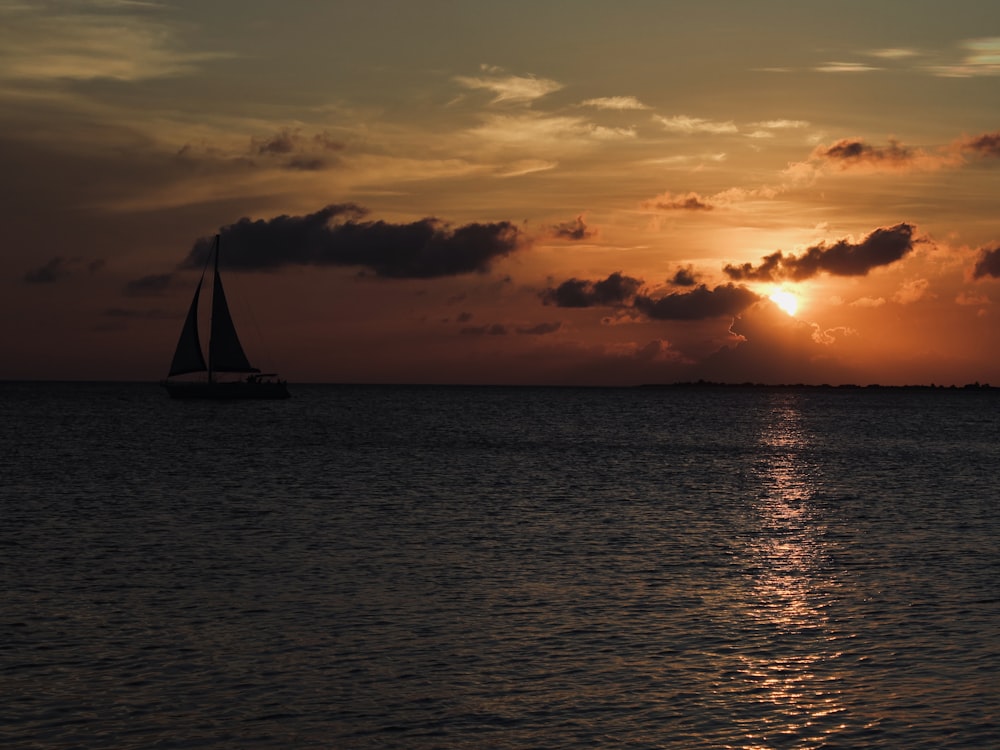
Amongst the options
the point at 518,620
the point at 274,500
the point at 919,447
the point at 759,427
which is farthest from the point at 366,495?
the point at 759,427

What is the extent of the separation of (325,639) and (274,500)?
102 feet

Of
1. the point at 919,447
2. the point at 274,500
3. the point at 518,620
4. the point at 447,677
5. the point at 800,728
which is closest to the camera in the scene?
the point at 800,728

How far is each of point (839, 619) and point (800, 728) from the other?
9.04 m

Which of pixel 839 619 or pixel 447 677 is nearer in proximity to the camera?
pixel 447 677

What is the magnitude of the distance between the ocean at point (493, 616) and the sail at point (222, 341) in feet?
339

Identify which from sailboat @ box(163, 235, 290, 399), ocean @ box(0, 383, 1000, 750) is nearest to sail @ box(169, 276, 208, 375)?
sailboat @ box(163, 235, 290, 399)

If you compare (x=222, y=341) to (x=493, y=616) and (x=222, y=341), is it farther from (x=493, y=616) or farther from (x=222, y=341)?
(x=493, y=616)

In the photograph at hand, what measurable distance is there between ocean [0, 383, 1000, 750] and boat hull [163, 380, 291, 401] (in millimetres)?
111776

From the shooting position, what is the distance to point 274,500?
54.1 metres

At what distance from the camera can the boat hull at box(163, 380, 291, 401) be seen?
173375 millimetres

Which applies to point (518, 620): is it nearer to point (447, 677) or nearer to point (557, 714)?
point (447, 677)

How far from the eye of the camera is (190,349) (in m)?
166

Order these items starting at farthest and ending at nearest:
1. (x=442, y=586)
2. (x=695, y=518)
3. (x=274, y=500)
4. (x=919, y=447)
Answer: (x=919, y=447) < (x=274, y=500) < (x=695, y=518) < (x=442, y=586)

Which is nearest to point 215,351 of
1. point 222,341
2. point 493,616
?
point 222,341
